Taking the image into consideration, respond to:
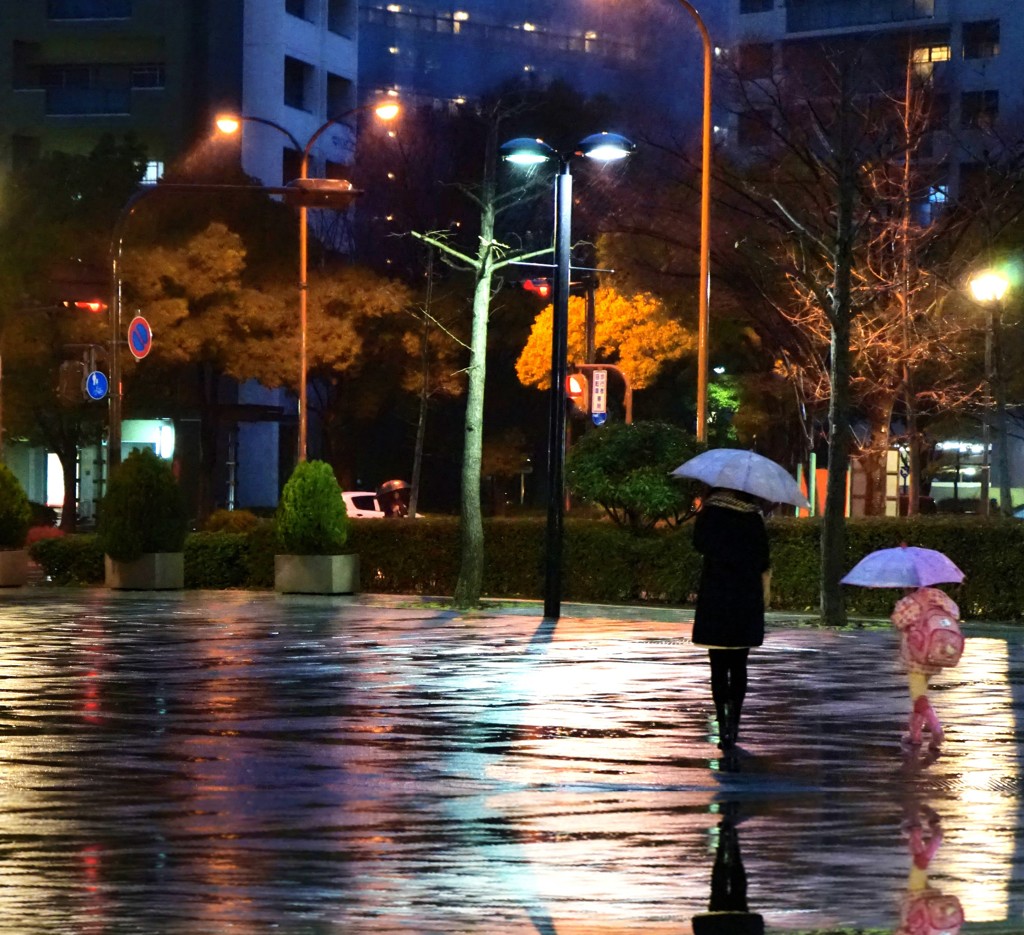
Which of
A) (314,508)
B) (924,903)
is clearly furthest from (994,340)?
(924,903)

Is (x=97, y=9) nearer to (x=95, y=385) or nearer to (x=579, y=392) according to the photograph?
(x=579, y=392)

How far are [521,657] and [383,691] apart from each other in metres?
4.21

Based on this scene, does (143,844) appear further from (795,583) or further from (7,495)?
(7,495)

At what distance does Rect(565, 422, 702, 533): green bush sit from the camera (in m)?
32.6

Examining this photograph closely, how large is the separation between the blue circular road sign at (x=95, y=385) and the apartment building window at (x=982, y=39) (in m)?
50.1

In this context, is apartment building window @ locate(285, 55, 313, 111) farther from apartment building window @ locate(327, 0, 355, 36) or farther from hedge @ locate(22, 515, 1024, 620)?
hedge @ locate(22, 515, 1024, 620)

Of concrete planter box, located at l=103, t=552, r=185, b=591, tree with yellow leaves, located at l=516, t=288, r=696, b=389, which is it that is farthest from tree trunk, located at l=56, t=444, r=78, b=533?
concrete planter box, located at l=103, t=552, r=185, b=591

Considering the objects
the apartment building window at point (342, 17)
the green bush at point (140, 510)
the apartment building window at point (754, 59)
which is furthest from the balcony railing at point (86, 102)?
the green bush at point (140, 510)

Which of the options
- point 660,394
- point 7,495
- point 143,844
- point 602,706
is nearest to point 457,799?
point 143,844

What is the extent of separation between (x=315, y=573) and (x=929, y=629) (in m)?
20.8

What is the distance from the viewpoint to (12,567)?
37.7 metres

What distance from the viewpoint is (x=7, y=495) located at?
1496 inches

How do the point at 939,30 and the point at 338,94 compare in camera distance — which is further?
the point at 338,94

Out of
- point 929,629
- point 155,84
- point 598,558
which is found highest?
point 155,84
